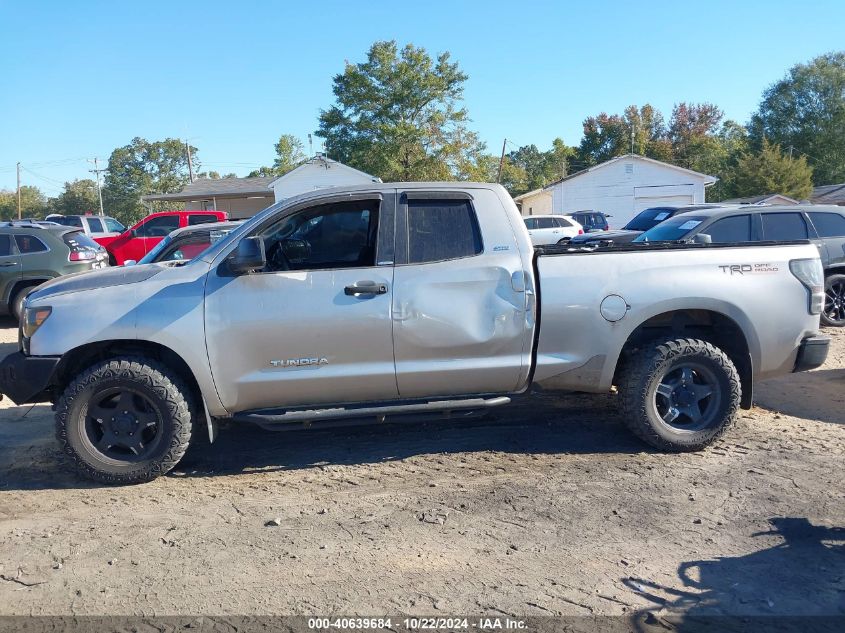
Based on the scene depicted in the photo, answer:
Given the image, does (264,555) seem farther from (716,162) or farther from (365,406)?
(716,162)

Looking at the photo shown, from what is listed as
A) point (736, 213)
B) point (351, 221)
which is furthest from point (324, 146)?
point (351, 221)

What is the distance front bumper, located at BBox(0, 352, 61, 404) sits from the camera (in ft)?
15.1

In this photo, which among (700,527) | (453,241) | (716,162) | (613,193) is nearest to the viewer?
(700,527)

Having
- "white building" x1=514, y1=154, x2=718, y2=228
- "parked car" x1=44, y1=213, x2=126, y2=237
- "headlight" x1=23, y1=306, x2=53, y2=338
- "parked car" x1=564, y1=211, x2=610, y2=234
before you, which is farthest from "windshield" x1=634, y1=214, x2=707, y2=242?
"white building" x1=514, y1=154, x2=718, y2=228

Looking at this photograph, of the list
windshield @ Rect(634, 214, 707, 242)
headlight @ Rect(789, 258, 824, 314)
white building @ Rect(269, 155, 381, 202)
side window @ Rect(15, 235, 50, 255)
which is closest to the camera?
headlight @ Rect(789, 258, 824, 314)

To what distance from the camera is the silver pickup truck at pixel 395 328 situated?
467 centimetres

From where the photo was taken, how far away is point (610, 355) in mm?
5098

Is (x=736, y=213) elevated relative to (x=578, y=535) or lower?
elevated

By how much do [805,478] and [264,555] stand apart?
12.0ft

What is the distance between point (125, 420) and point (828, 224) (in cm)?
1009

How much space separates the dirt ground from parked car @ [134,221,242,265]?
3571 mm

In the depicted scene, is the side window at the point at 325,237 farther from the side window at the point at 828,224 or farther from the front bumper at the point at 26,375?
the side window at the point at 828,224

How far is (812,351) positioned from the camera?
17.4ft

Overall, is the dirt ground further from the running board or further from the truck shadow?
the running board
